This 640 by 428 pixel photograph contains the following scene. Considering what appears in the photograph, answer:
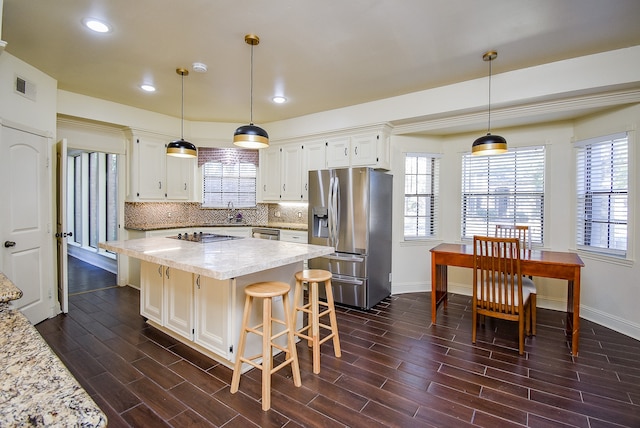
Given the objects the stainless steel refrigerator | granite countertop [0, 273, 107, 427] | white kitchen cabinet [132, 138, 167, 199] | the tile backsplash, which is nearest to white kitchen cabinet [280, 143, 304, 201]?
the tile backsplash

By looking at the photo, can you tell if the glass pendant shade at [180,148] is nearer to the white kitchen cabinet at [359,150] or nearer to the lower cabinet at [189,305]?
the lower cabinet at [189,305]

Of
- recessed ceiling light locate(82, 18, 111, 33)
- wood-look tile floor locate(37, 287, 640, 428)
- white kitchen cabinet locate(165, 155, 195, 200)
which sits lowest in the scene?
wood-look tile floor locate(37, 287, 640, 428)

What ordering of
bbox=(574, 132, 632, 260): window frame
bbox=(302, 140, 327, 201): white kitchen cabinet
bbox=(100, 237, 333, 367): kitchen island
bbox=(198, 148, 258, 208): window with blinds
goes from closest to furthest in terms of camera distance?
bbox=(100, 237, 333, 367): kitchen island
bbox=(574, 132, 632, 260): window frame
bbox=(302, 140, 327, 201): white kitchen cabinet
bbox=(198, 148, 258, 208): window with blinds

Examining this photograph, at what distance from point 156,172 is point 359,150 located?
3.22 m

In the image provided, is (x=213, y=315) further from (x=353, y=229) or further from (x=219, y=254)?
(x=353, y=229)

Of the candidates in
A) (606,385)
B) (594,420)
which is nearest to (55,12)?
(594,420)

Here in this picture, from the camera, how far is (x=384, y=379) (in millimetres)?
2379

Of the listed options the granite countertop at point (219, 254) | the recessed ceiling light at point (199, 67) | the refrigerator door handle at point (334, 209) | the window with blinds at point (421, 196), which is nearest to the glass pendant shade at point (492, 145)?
the window with blinds at point (421, 196)

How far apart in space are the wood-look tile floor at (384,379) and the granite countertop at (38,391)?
1315 mm

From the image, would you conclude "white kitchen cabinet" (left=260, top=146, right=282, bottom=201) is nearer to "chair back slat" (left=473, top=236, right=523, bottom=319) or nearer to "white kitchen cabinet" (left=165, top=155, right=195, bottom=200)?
"white kitchen cabinet" (left=165, top=155, right=195, bottom=200)

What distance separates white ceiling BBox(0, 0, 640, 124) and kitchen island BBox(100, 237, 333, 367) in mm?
1831

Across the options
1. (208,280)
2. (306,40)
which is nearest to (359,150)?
(306,40)

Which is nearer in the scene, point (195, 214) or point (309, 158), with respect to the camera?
point (309, 158)

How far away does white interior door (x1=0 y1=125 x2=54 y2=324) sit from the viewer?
295 centimetres
